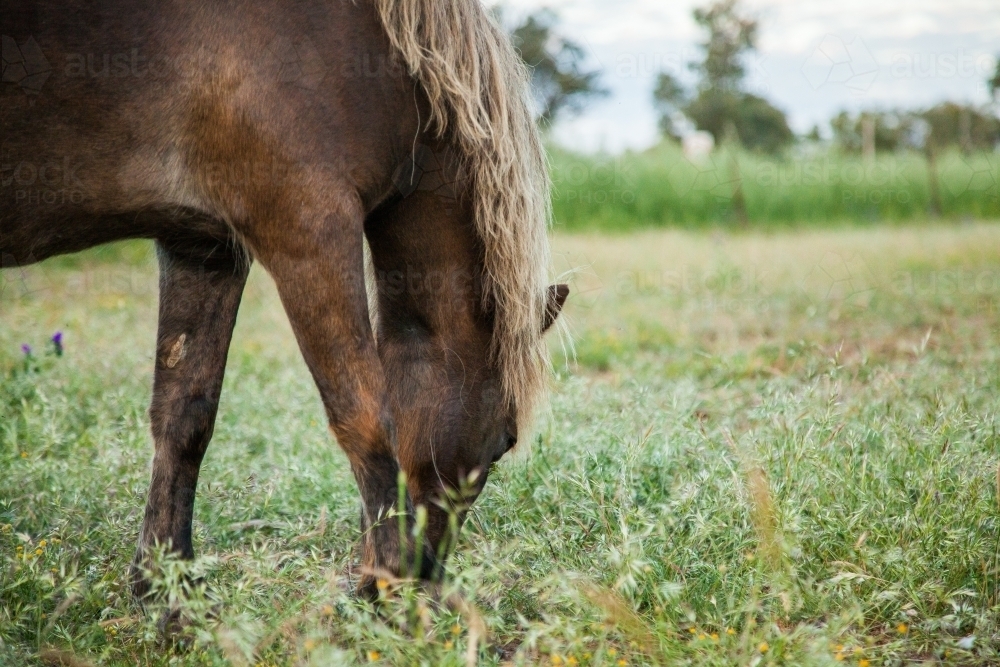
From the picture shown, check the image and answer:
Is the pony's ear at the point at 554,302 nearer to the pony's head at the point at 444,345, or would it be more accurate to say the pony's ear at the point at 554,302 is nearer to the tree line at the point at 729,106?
the pony's head at the point at 444,345

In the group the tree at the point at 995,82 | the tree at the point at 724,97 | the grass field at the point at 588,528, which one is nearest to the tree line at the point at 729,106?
the tree at the point at 724,97

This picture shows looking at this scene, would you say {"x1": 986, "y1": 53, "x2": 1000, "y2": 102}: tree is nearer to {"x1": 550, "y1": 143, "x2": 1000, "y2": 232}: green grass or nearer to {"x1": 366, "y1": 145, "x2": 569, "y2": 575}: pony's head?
{"x1": 550, "y1": 143, "x2": 1000, "y2": 232}: green grass

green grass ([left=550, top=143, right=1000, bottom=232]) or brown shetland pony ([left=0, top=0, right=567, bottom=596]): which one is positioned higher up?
brown shetland pony ([left=0, top=0, right=567, bottom=596])

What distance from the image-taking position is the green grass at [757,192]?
1106 centimetres

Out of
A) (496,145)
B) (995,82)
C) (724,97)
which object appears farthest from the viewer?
(724,97)

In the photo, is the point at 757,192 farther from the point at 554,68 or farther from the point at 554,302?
the point at 554,302

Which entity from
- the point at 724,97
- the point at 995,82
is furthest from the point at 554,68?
the point at 995,82

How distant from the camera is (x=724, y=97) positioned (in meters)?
13.8

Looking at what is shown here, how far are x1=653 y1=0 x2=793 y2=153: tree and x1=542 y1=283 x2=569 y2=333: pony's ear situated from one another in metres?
9.92

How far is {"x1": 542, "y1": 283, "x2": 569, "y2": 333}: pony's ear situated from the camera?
2.39m

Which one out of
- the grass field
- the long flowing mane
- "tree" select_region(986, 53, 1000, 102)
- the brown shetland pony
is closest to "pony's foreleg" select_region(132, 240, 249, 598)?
the brown shetland pony

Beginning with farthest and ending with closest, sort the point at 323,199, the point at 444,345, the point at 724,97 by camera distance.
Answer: the point at 724,97 → the point at 444,345 → the point at 323,199

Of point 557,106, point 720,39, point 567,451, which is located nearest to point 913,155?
point 720,39

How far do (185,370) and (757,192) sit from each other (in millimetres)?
10439
